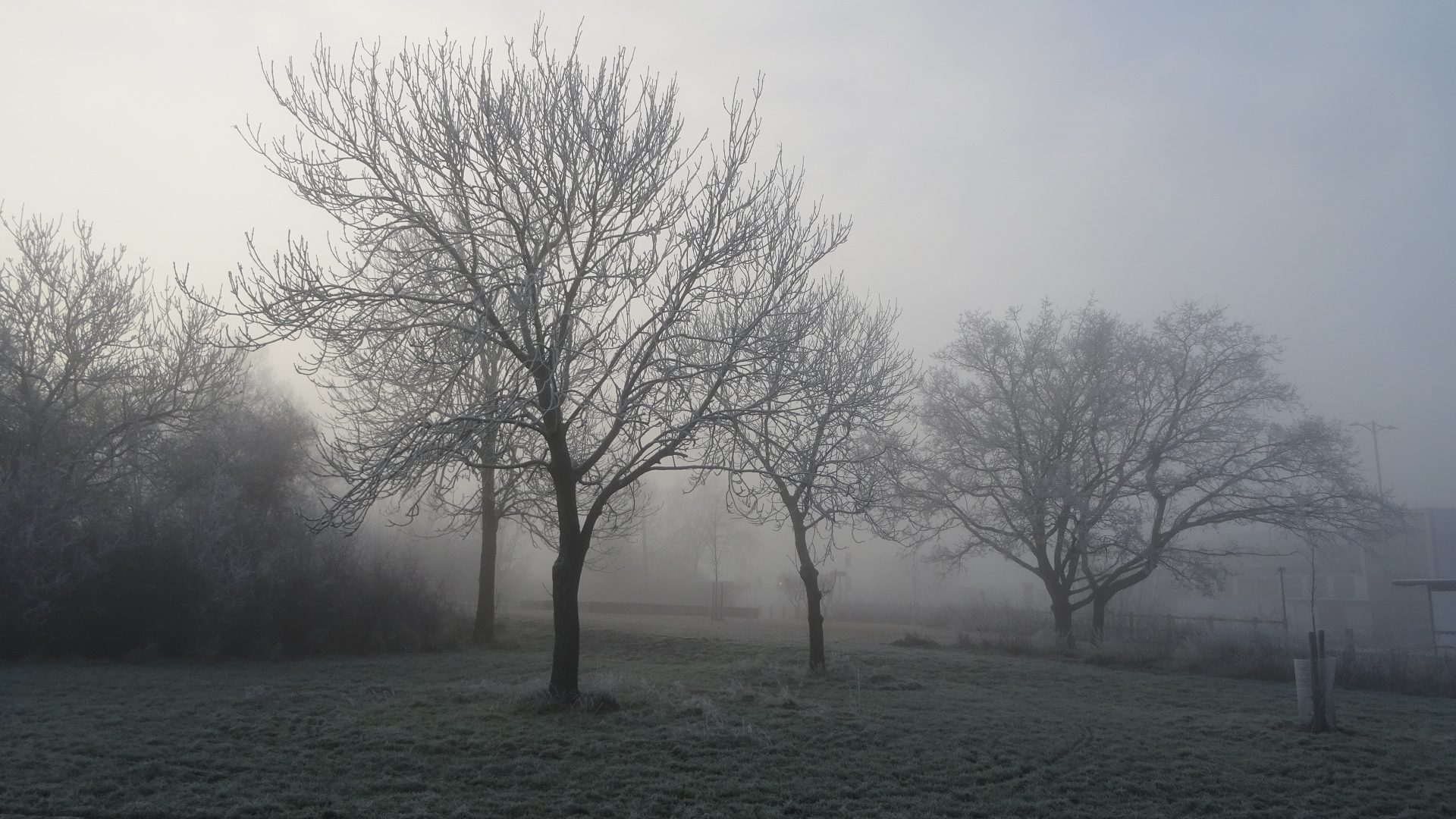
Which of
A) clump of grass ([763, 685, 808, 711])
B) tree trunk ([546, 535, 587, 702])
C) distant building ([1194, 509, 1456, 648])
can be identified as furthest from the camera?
distant building ([1194, 509, 1456, 648])

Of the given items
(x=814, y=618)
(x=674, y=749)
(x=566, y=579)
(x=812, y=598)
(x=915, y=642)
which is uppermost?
(x=566, y=579)

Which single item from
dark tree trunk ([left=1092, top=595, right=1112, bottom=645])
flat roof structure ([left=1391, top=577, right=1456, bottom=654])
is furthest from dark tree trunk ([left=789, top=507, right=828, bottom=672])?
flat roof structure ([left=1391, top=577, right=1456, bottom=654])

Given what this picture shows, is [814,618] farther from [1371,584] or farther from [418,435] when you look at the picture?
[1371,584]

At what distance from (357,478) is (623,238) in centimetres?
416

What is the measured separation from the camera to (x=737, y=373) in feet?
36.7

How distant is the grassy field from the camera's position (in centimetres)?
741

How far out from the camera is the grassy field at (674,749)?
7.41 metres

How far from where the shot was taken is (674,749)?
8984 millimetres

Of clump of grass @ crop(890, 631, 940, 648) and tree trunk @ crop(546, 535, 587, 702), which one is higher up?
tree trunk @ crop(546, 535, 587, 702)

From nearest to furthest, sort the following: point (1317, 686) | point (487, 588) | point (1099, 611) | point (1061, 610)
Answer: point (1317, 686) → point (487, 588) → point (1061, 610) → point (1099, 611)

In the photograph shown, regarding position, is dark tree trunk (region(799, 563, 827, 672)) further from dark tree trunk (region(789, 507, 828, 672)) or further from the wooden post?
the wooden post

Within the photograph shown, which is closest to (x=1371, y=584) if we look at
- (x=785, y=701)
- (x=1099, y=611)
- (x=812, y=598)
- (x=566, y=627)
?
(x=1099, y=611)

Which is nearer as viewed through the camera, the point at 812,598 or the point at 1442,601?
the point at 812,598

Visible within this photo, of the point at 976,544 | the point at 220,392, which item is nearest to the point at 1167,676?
the point at 976,544
